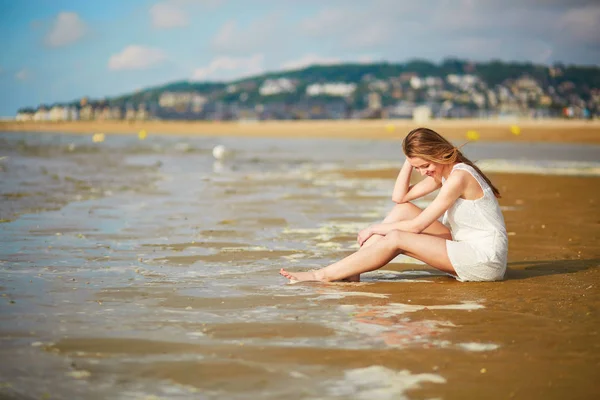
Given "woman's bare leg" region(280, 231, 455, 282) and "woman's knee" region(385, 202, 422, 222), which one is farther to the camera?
"woman's knee" region(385, 202, 422, 222)

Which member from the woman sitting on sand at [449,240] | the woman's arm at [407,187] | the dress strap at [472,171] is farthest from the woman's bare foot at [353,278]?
the dress strap at [472,171]

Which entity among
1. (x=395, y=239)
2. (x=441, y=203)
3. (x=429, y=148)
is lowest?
(x=395, y=239)

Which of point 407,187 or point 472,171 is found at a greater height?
point 472,171

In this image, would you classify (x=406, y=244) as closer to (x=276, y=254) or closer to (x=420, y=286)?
(x=420, y=286)

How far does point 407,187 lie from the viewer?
6656 mm

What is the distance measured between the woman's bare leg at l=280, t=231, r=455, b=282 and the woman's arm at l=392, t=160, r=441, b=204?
0.61m

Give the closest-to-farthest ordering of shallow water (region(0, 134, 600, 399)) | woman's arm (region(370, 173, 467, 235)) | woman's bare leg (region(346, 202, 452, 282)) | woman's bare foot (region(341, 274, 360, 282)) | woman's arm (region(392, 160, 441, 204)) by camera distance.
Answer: shallow water (region(0, 134, 600, 399)), woman's arm (region(370, 173, 467, 235)), woman's bare foot (region(341, 274, 360, 282)), woman's bare leg (region(346, 202, 452, 282)), woman's arm (region(392, 160, 441, 204))

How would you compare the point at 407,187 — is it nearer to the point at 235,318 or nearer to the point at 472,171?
the point at 472,171

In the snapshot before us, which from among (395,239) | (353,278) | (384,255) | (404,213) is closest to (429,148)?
(404,213)

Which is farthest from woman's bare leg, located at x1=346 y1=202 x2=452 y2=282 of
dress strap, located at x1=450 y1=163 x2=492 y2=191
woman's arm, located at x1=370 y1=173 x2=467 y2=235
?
dress strap, located at x1=450 y1=163 x2=492 y2=191

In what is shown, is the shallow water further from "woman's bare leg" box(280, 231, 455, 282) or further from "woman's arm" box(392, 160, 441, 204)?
"woman's arm" box(392, 160, 441, 204)

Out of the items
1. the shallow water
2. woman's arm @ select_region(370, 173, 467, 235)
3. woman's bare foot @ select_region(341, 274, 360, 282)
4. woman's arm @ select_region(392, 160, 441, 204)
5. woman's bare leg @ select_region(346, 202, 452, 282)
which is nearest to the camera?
the shallow water

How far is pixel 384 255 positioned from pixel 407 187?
3.09 feet

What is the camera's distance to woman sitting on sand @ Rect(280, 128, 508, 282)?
19.5ft
